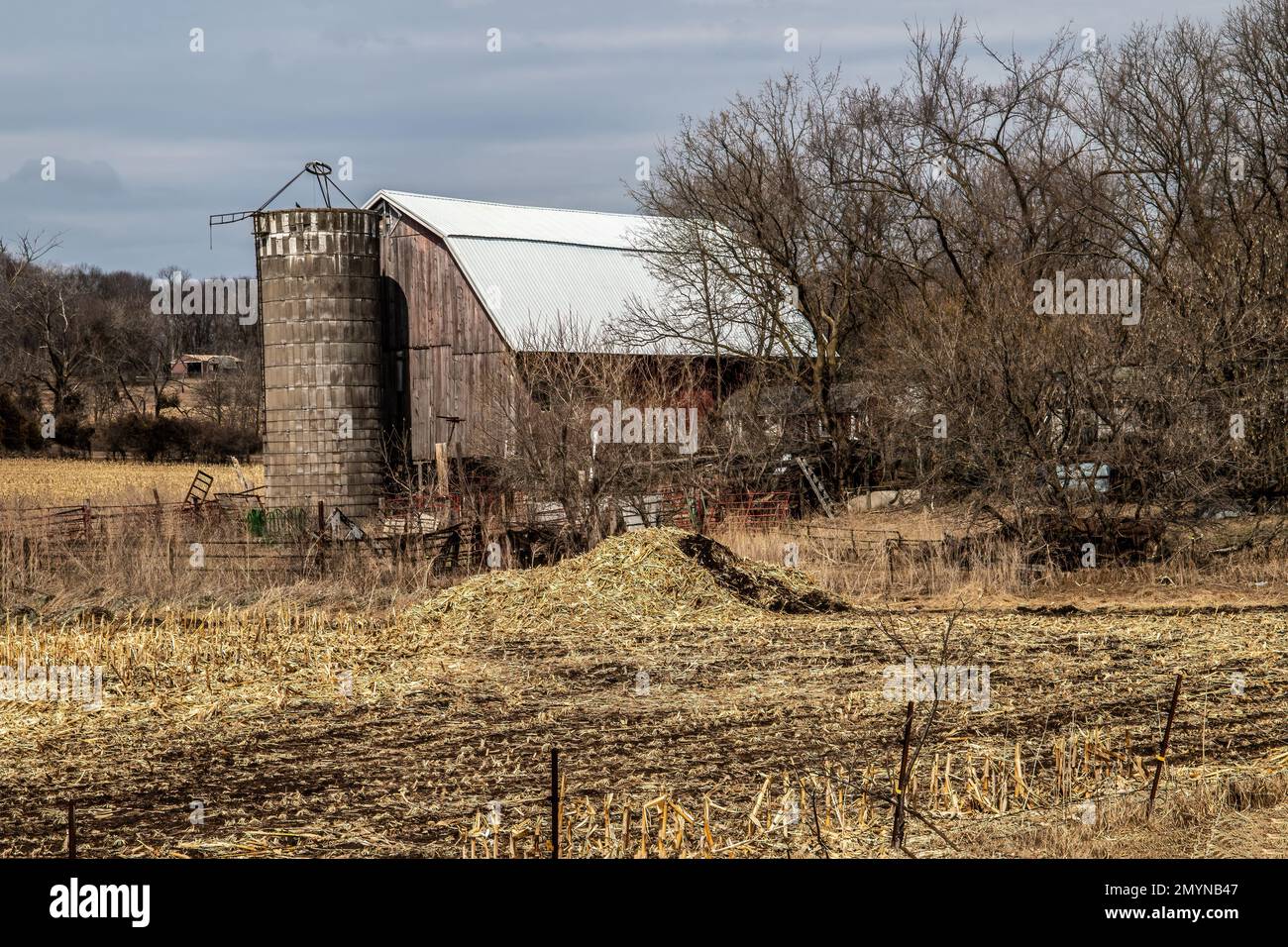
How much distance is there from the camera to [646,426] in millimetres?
19875

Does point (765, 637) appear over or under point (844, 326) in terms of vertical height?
under

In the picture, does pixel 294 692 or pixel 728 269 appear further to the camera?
pixel 728 269

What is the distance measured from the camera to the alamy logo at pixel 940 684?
10234mm

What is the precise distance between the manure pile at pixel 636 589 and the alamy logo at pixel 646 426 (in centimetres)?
353

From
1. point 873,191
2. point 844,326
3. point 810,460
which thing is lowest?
point 810,460

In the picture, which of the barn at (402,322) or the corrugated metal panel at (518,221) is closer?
the barn at (402,322)

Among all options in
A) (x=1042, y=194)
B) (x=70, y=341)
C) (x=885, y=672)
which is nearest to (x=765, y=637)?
(x=885, y=672)

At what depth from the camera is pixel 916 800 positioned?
7234mm

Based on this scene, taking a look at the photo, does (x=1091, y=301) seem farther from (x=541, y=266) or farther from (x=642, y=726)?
(x=541, y=266)

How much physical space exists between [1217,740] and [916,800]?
271 cm

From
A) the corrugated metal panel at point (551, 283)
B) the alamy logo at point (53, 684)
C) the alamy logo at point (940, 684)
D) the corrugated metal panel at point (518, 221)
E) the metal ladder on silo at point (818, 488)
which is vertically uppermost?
the corrugated metal panel at point (518, 221)

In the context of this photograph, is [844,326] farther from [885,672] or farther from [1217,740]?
[1217,740]
